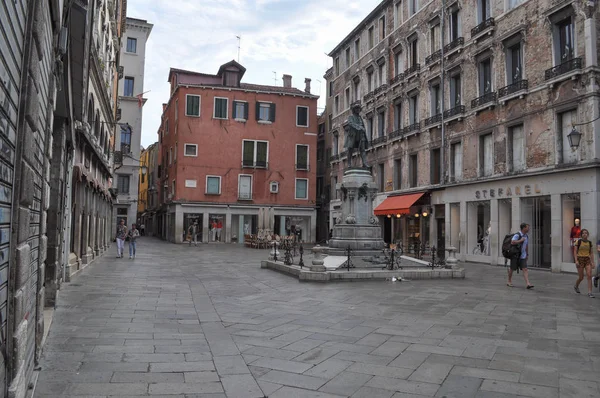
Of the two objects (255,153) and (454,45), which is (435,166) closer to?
(454,45)

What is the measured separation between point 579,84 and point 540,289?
880cm

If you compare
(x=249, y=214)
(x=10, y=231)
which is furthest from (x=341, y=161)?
(x=10, y=231)

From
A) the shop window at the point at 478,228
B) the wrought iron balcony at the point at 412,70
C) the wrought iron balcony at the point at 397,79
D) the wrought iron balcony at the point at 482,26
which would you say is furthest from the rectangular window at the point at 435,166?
the wrought iron balcony at the point at 482,26

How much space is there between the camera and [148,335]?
6.50 meters

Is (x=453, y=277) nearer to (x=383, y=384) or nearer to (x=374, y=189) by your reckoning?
(x=374, y=189)

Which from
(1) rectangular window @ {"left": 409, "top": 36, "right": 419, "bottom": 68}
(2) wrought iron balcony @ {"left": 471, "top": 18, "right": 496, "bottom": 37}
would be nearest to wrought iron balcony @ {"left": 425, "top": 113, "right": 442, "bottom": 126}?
(1) rectangular window @ {"left": 409, "top": 36, "right": 419, "bottom": 68}

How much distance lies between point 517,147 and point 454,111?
4710mm

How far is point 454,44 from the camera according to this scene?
24.4 meters

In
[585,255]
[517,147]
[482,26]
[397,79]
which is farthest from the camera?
[397,79]

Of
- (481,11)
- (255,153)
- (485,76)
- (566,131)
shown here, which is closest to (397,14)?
(481,11)

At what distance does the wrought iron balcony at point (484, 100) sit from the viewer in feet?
70.3

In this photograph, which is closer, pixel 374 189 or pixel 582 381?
pixel 582 381

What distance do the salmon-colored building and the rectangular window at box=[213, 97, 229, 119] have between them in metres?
0.08

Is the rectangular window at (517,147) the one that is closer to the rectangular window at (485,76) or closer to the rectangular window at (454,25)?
the rectangular window at (485,76)
